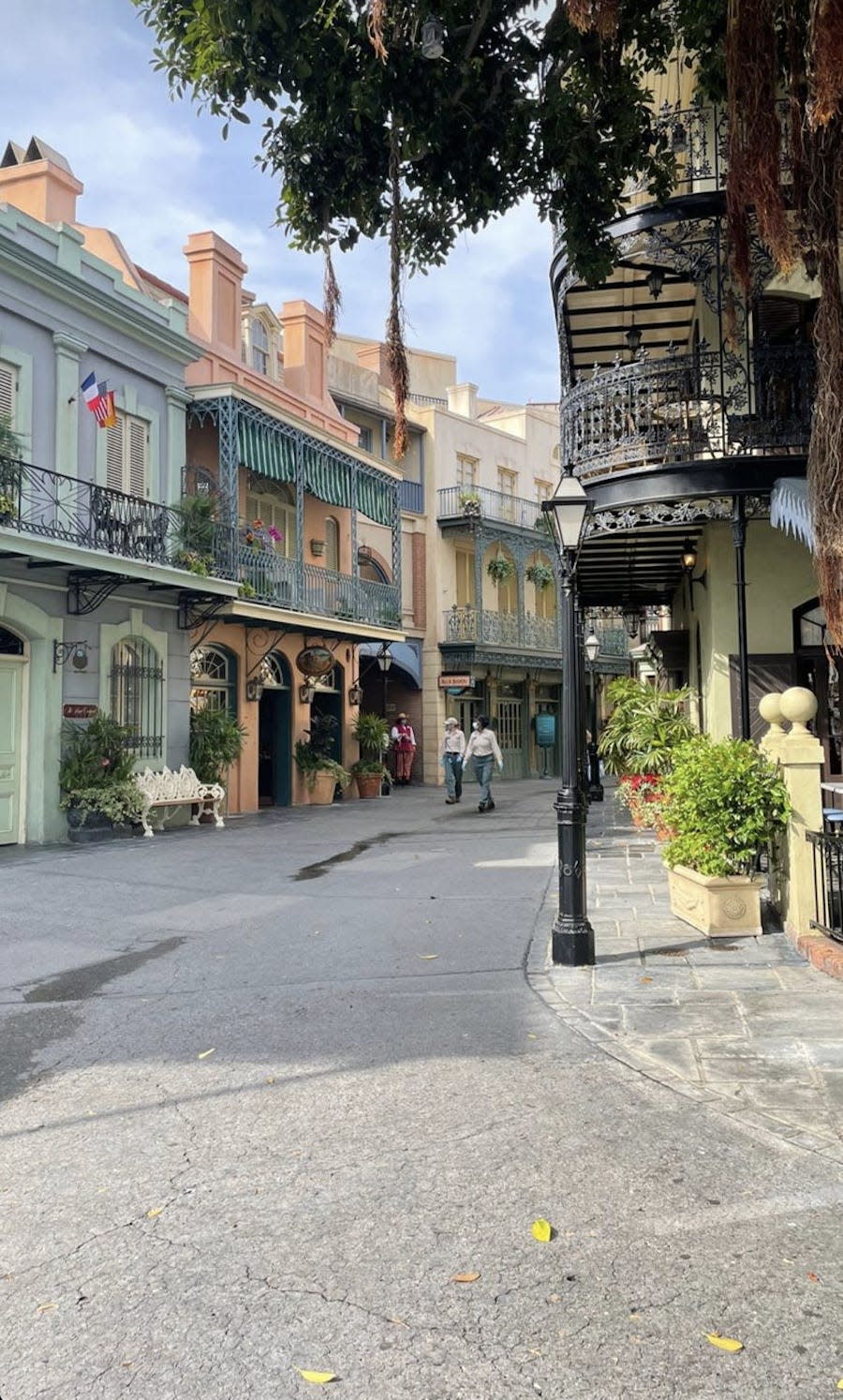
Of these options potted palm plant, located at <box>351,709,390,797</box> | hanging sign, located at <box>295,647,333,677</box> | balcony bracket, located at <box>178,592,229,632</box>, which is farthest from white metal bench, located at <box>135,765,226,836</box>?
potted palm plant, located at <box>351,709,390,797</box>

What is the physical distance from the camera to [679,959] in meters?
6.59

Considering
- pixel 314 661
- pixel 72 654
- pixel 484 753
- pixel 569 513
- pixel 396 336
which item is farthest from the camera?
pixel 314 661

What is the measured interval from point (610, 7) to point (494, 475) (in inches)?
1056

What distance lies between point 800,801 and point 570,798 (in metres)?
1.75

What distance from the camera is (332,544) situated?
2223 cm

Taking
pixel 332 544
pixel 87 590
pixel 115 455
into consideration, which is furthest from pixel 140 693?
pixel 332 544

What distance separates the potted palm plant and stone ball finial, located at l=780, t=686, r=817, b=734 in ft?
49.7

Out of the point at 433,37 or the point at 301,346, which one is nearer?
the point at 433,37

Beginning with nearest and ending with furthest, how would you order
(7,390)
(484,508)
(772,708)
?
(772,708) → (7,390) → (484,508)

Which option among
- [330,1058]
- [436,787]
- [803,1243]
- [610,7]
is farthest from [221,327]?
[803,1243]

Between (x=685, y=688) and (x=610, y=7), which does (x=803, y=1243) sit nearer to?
(x=610, y=7)

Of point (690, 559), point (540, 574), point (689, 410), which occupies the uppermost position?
point (540, 574)

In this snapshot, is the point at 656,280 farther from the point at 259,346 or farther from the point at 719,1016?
the point at 259,346

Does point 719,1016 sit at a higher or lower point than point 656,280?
lower
